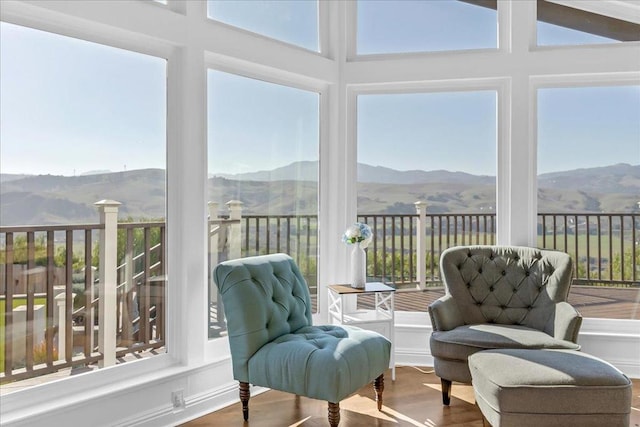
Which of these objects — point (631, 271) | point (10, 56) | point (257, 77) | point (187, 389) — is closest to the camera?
point (10, 56)

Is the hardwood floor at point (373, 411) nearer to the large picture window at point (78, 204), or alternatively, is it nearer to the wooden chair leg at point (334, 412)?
the wooden chair leg at point (334, 412)

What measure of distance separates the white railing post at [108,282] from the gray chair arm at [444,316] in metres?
1.88

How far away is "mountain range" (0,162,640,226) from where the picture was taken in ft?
8.83

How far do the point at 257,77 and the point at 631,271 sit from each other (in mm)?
3062

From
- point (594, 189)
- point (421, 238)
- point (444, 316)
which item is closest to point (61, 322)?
point (444, 316)

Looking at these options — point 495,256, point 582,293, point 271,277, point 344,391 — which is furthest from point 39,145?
point 582,293

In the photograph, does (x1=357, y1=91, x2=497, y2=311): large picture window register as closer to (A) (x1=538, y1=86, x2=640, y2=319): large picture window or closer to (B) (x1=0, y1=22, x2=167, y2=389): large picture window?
(A) (x1=538, y1=86, x2=640, y2=319): large picture window

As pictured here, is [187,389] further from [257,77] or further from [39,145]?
[257,77]

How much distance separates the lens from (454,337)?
9.04ft

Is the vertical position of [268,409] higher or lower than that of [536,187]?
lower

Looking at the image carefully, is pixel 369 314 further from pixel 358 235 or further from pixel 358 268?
pixel 358 235

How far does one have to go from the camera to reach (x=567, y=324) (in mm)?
2686

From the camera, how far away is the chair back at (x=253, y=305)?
8.21ft

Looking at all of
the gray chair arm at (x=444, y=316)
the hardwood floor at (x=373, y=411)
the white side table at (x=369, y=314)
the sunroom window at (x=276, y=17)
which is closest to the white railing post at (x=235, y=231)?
the white side table at (x=369, y=314)
